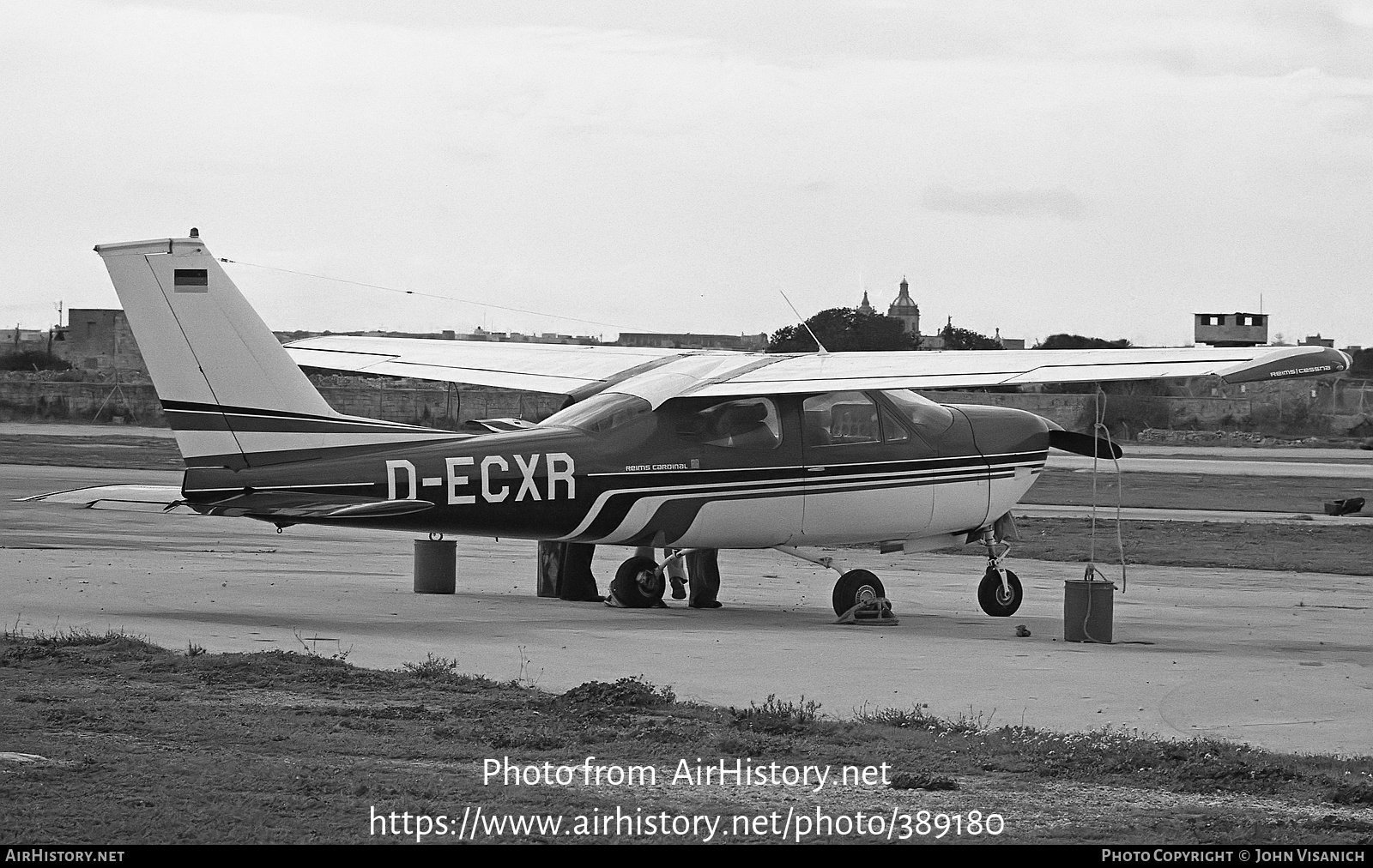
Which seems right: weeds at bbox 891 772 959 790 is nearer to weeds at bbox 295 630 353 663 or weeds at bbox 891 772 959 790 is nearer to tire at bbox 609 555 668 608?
weeds at bbox 295 630 353 663

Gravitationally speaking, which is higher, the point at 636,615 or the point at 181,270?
the point at 181,270

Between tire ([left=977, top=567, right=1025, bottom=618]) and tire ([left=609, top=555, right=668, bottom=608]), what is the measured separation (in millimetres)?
3145

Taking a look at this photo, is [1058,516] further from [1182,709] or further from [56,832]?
[56,832]

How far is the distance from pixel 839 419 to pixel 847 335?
54283 mm

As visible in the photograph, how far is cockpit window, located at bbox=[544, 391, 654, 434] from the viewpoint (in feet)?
48.1

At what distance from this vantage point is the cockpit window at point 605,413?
48.1 ft

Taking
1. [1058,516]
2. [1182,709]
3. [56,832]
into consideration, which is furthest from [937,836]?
[1058,516]

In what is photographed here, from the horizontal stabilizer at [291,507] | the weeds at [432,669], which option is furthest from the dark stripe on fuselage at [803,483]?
the weeds at [432,669]

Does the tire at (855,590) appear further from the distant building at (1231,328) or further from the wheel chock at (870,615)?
the distant building at (1231,328)

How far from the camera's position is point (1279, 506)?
108 ft

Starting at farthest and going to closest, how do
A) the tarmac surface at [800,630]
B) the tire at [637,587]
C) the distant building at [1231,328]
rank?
the distant building at [1231,328] < the tire at [637,587] < the tarmac surface at [800,630]

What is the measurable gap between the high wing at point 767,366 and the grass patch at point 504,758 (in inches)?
195

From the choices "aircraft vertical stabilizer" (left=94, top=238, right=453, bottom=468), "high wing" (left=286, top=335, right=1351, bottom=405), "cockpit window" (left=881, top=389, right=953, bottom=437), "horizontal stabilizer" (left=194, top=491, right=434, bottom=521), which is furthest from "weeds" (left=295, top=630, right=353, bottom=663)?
"cockpit window" (left=881, top=389, right=953, bottom=437)

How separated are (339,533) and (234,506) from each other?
10065mm
